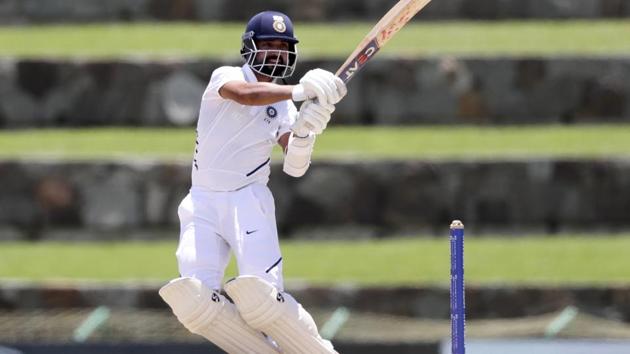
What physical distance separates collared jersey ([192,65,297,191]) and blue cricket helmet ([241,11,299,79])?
0.06 metres

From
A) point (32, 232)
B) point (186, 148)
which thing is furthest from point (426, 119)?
point (32, 232)

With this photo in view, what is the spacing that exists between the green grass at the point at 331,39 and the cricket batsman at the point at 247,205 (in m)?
5.00

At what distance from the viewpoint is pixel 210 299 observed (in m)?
6.18

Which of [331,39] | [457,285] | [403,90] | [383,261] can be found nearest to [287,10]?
[331,39]

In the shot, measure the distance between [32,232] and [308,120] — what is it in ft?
17.7

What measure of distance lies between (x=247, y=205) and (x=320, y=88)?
67 centimetres

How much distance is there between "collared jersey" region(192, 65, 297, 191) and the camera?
6.39 m

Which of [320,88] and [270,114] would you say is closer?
[320,88]

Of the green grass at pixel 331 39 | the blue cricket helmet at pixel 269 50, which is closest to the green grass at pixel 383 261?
the green grass at pixel 331 39

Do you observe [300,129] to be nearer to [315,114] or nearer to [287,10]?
[315,114]

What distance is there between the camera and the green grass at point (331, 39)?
11734 mm

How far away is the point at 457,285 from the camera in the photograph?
5.80 meters

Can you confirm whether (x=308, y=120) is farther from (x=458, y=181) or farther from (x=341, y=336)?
(x=458, y=181)

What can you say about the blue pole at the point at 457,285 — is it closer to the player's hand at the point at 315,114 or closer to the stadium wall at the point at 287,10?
the player's hand at the point at 315,114
